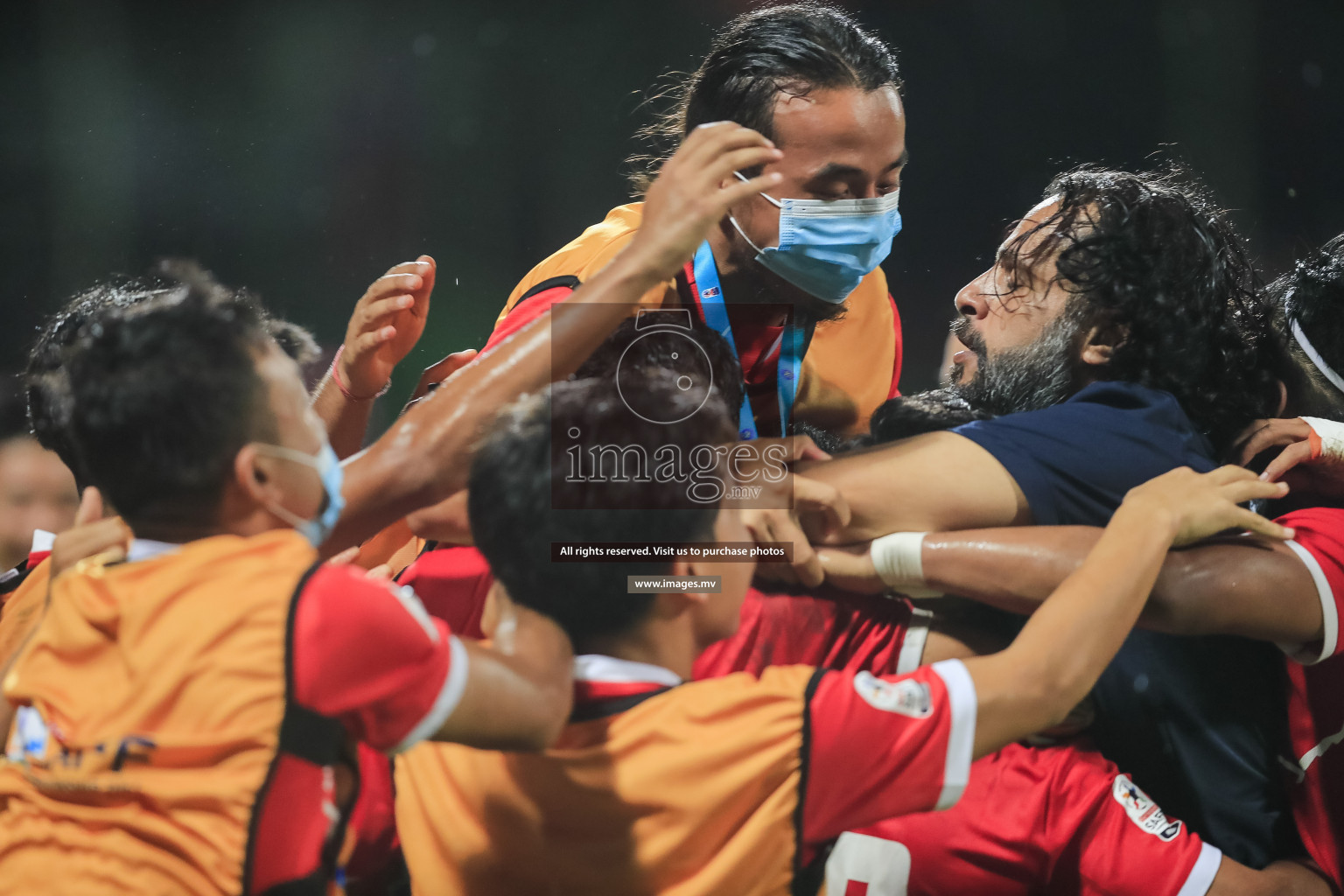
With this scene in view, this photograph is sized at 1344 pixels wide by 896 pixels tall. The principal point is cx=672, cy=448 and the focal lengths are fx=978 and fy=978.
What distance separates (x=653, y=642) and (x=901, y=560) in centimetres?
45

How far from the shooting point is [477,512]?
1.15 m

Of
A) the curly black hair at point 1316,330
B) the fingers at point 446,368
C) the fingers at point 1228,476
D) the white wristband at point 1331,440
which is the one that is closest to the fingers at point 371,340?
the fingers at point 446,368

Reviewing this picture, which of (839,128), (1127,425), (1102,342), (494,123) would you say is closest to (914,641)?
(1127,425)

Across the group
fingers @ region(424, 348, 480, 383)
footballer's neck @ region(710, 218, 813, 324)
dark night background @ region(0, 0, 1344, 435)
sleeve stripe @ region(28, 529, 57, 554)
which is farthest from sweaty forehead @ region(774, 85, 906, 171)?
dark night background @ region(0, 0, 1344, 435)

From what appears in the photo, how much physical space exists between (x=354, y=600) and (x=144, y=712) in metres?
0.23

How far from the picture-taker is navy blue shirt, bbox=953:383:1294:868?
1.49 metres

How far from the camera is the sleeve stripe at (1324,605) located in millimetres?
1404

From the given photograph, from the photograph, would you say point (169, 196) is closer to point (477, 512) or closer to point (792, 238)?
point (792, 238)

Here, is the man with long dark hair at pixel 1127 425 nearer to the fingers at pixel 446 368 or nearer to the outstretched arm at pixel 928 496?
the outstretched arm at pixel 928 496

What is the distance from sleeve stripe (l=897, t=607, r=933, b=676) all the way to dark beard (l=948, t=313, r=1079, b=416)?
509 millimetres

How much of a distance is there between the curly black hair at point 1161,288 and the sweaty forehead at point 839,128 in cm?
32

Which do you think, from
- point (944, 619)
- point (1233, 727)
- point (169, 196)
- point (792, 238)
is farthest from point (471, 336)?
point (1233, 727)

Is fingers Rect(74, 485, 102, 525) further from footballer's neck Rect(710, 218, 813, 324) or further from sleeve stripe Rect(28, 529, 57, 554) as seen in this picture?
footballer's neck Rect(710, 218, 813, 324)

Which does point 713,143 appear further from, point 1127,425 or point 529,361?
point 1127,425
